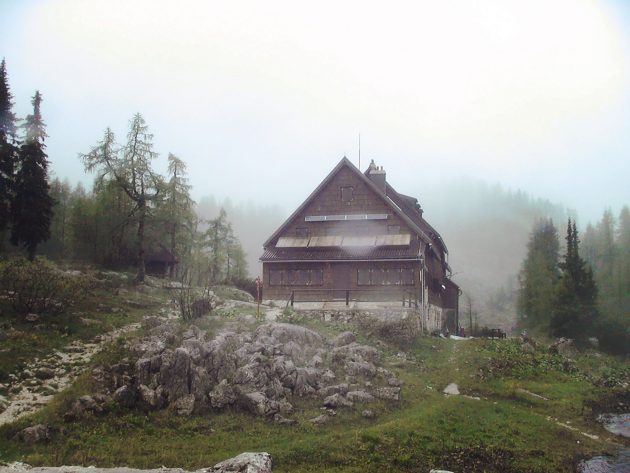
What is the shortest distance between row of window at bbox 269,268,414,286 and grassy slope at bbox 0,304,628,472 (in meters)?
13.6

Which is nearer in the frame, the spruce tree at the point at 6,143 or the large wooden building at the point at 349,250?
the large wooden building at the point at 349,250

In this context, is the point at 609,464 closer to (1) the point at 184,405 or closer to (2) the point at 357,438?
(2) the point at 357,438

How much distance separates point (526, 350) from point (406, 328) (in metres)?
8.33

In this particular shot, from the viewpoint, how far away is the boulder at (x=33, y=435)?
59.8 feet

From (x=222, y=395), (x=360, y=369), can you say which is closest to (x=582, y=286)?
(x=360, y=369)

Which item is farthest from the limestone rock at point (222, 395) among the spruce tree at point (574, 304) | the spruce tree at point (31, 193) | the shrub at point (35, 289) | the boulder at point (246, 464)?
the spruce tree at point (574, 304)

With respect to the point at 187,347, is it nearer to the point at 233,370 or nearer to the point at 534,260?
the point at 233,370

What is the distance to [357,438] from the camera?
19672 millimetres

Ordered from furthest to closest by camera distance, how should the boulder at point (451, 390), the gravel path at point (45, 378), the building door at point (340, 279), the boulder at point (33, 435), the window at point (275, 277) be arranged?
1. the window at point (275, 277)
2. the building door at point (340, 279)
3. the boulder at point (451, 390)
4. the gravel path at point (45, 378)
5. the boulder at point (33, 435)

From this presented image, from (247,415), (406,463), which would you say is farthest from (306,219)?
(406,463)

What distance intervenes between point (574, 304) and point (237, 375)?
1711 inches

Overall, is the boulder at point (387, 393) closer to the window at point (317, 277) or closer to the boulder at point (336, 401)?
the boulder at point (336, 401)

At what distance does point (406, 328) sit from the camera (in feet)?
113

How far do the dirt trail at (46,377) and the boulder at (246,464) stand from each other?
8.29 metres
